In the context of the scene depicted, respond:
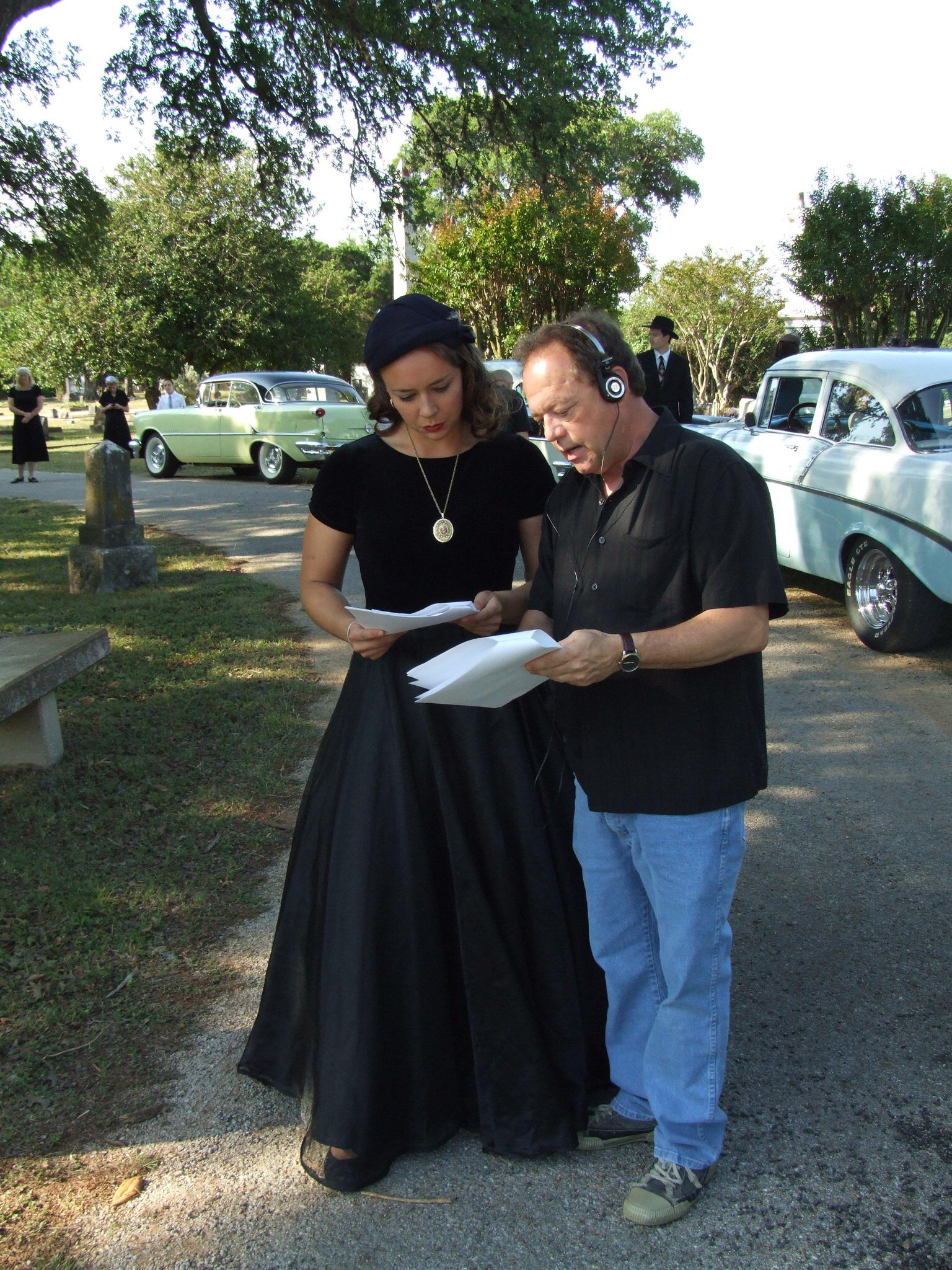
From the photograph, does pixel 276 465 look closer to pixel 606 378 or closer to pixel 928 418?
pixel 928 418

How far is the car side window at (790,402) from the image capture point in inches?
316

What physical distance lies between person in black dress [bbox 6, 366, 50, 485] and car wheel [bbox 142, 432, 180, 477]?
181 cm

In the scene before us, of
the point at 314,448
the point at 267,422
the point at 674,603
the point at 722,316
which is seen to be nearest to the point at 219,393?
the point at 267,422

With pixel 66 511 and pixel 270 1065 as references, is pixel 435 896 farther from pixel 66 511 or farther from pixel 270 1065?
pixel 66 511

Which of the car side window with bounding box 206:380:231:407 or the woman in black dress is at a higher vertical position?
the car side window with bounding box 206:380:231:407

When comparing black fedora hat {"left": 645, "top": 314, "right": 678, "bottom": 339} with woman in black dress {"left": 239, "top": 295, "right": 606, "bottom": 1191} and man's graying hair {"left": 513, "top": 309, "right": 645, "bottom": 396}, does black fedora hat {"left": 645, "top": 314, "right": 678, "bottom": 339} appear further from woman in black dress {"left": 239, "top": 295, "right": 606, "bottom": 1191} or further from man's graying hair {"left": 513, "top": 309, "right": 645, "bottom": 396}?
man's graying hair {"left": 513, "top": 309, "right": 645, "bottom": 396}

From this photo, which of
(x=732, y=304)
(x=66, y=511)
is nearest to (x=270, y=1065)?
(x=66, y=511)

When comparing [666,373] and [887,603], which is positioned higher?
[666,373]

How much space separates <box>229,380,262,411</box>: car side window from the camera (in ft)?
56.4

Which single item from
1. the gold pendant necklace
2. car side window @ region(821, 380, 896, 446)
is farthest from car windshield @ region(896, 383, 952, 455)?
the gold pendant necklace

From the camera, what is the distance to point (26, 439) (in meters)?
18.6

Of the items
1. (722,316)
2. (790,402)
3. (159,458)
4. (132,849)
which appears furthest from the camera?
(722,316)

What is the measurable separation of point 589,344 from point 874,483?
5.19 meters

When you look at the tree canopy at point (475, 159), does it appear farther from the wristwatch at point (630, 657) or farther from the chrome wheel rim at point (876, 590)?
the wristwatch at point (630, 657)
